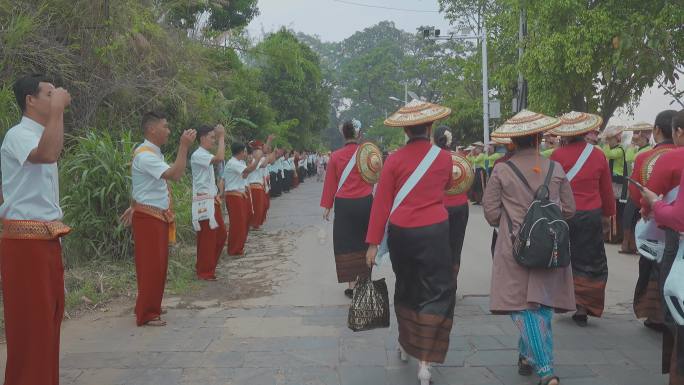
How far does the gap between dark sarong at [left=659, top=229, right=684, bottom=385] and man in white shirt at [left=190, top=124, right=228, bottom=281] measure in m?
4.59

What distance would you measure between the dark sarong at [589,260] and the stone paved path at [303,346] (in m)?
0.24

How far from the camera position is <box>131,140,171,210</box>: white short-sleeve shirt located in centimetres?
557

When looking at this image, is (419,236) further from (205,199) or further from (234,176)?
(234,176)

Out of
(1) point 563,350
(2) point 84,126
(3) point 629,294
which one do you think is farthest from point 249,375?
(2) point 84,126

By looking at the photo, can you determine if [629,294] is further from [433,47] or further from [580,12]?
[433,47]

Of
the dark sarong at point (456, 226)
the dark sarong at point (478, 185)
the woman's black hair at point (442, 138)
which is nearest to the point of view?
the woman's black hair at point (442, 138)

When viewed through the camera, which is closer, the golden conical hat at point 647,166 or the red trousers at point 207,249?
the golden conical hat at point 647,166

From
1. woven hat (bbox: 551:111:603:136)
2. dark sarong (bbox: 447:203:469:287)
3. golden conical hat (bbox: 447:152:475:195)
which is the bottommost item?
dark sarong (bbox: 447:203:469:287)

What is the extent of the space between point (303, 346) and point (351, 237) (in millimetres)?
1888

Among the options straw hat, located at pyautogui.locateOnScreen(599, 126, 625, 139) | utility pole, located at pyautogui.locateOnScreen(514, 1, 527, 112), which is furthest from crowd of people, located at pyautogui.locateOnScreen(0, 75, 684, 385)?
utility pole, located at pyautogui.locateOnScreen(514, 1, 527, 112)

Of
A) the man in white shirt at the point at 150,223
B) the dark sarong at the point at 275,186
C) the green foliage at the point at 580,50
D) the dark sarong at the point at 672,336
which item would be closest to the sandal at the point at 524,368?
the dark sarong at the point at 672,336

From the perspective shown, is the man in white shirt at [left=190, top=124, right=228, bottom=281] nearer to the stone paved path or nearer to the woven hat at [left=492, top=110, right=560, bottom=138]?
the stone paved path

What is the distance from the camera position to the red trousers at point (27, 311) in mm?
3705

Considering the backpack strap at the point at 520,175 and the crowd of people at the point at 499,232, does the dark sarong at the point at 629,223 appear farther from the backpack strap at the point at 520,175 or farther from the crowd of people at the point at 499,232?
the backpack strap at the point at 520,175
